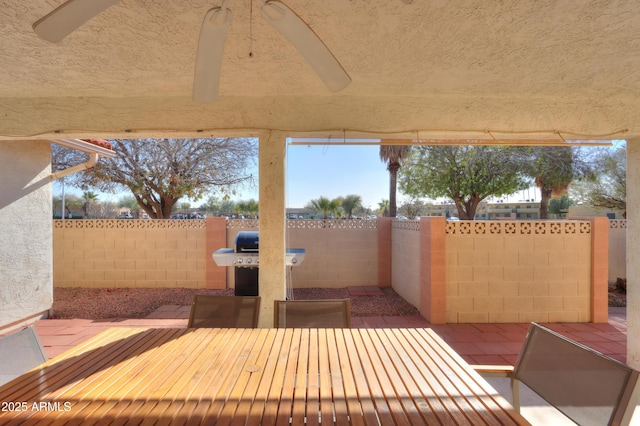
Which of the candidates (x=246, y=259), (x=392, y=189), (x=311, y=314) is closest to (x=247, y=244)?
(x=246, y=259)

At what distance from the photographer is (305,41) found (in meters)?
1.51

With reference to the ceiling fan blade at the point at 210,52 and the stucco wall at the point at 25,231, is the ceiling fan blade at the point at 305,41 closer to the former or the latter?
the ceiling fan blade at the point at 210,52

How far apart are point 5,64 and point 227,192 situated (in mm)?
8269

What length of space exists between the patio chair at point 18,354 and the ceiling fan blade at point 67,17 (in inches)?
66.8

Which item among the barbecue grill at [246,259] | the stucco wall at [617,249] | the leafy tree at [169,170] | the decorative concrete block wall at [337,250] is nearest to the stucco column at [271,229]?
the barbecue grill at [246,259]

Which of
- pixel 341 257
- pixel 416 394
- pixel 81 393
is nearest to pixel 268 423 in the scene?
pixel 416 394

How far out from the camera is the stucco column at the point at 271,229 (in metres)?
3.08

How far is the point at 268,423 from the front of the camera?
121 cm

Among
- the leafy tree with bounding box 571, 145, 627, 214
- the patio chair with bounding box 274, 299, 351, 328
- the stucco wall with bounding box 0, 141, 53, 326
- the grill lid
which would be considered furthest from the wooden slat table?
the leafy tree with bounding box 571, 145, 627, 214

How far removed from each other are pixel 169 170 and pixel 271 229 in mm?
7913

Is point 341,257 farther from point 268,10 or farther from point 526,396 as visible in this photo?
point 268,10

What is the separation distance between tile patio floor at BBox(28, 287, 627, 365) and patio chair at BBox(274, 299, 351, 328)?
1970 mm

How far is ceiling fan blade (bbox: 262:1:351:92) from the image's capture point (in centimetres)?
134

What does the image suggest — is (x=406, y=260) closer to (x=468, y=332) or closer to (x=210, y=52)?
(x=468, y=332)
